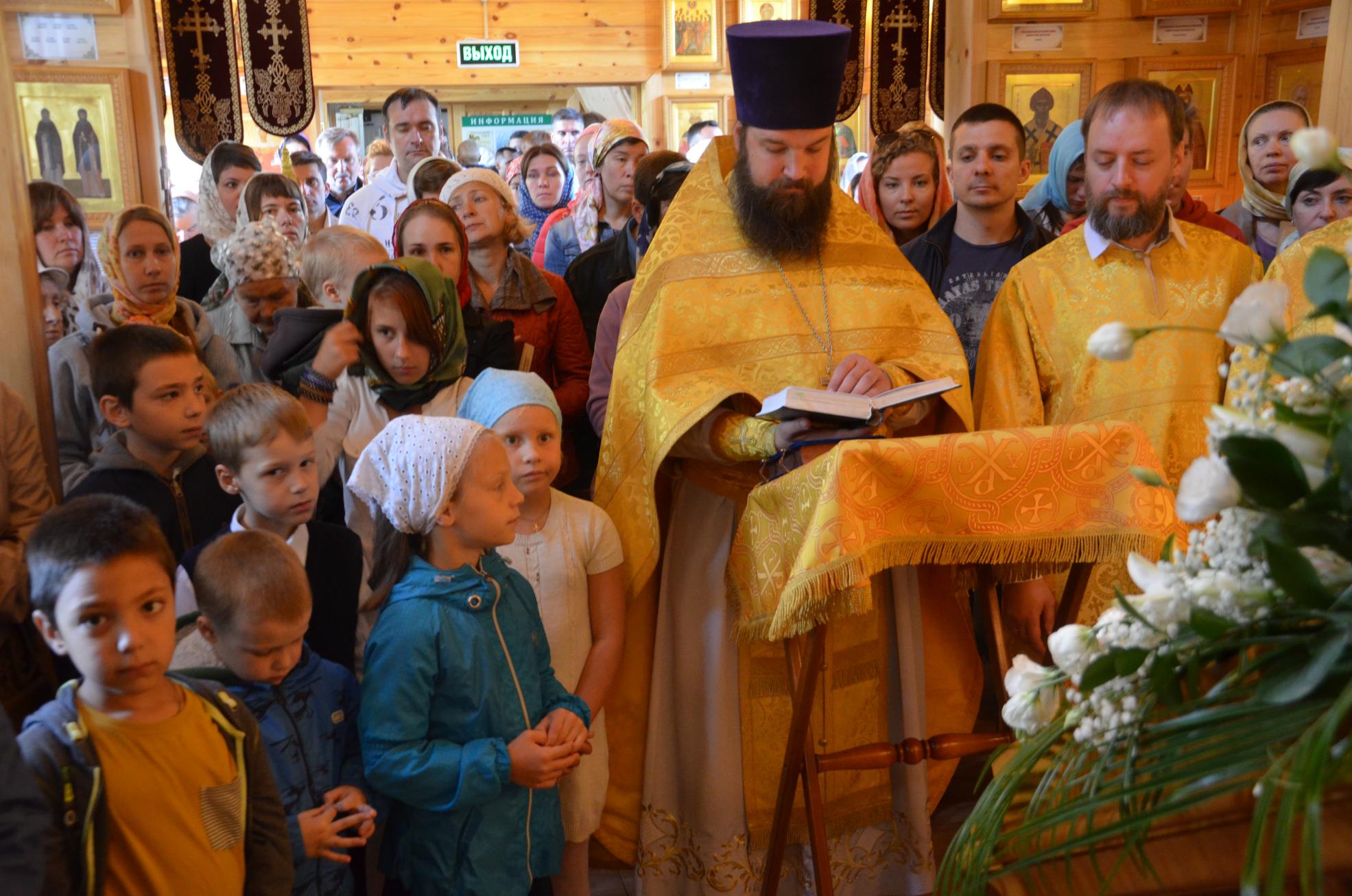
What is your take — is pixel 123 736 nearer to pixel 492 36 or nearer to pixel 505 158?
pixel 505 158

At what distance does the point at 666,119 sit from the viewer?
461 inches

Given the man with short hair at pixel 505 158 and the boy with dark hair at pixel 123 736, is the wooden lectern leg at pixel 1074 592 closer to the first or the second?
the boy with dark hair at pixel 123 736

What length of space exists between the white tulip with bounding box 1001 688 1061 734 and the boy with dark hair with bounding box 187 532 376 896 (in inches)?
48.3

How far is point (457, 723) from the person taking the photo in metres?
2.16

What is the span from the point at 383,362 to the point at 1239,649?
2.20 meters

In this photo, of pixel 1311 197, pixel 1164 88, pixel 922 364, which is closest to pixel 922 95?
pixel 1311 197

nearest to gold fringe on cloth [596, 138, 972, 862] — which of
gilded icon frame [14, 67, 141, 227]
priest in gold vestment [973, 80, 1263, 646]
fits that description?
priest in gold vestment [973, 80, 1263, 646]

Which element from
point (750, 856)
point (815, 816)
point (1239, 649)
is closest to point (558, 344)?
point (750, 856)

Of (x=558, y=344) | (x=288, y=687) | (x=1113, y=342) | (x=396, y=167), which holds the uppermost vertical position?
(x=396, y=167)

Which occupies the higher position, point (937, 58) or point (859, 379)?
point (937, 58)

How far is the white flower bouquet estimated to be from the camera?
2.86 ft

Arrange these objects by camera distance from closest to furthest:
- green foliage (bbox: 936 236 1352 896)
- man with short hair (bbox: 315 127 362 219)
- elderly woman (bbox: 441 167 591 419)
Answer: green foliage (bbox: 936 236 1352 896) → elderly woman (bbox: 441 167 591 419) → man with short hair (bbox: 315 127 362 219)

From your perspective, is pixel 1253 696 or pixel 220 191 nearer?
pixel 1253 696

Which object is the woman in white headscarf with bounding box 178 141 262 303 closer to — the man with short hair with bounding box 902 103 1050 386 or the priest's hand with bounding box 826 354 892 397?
the man with short hair with bounding box 902 103 1050 386
